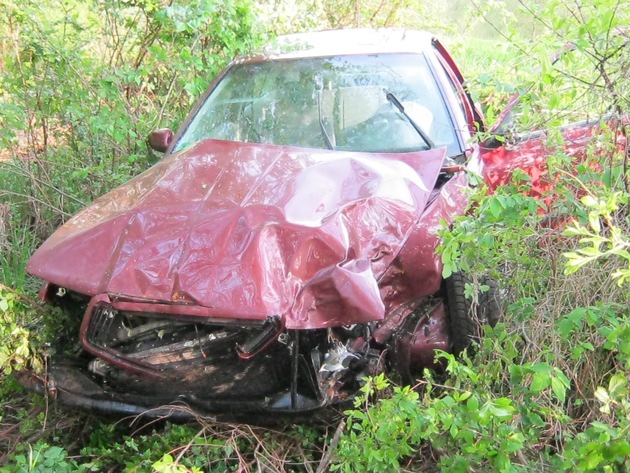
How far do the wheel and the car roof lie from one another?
1550 mm

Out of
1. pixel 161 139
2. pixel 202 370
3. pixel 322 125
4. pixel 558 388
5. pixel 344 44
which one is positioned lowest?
pixel 202 370

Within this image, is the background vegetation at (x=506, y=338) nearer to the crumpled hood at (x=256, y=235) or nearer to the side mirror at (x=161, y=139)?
the crumpled hood at (x=256, y=235)

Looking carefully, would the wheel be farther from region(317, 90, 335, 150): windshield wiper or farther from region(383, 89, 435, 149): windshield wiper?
region(317, 90, 335, 150): windshield wiper

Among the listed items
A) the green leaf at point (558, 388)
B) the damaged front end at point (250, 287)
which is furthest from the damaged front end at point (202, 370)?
the green leaf at point (558, 388)

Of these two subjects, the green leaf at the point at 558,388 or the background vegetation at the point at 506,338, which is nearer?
the green leaf at the point at 558,388

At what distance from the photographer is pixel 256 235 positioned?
7.25 ft

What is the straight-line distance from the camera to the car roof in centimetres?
349

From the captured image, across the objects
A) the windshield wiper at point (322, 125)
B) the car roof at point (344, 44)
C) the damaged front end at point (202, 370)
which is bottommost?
the damaged front end at point (202, 370)

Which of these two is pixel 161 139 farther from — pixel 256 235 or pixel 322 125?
pixel 256 235

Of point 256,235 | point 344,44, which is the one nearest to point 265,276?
point 256,235

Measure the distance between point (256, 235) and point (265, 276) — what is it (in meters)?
0.19

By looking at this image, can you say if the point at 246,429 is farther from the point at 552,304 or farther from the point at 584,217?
the point at 584,217

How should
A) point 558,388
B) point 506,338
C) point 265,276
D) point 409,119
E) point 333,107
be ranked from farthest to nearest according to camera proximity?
point 333,107, point 409,119, point 265,276, point 506,338, point 558,388

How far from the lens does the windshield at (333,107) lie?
10.3 feet
